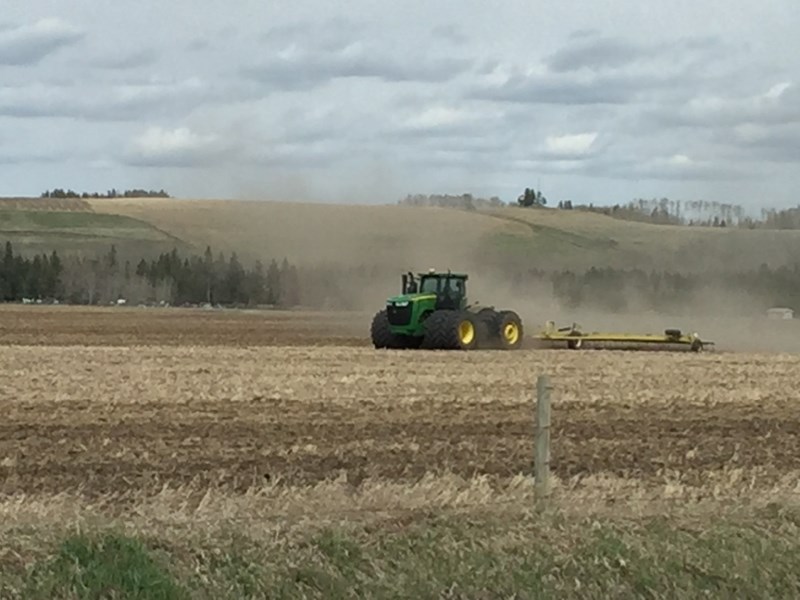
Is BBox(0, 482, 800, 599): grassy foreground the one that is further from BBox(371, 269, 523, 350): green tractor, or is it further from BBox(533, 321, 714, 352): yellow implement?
BBox(533, 321, 714, 352): yellow implement

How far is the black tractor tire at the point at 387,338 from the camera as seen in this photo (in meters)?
38.0

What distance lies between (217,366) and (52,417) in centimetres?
1028

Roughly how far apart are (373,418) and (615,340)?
20673 mm

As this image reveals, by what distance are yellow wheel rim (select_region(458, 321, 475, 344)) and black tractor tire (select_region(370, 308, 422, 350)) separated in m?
1.54

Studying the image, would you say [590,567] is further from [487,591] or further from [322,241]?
[322,241]

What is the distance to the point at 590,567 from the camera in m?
8.71

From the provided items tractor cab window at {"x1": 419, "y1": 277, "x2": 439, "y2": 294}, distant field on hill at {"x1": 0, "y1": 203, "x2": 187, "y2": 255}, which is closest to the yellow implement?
tractor cab window at {"x1": 419, "y1": 277, "x2": 439, "y2": 294}

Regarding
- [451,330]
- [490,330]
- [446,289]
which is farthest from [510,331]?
[451,330]

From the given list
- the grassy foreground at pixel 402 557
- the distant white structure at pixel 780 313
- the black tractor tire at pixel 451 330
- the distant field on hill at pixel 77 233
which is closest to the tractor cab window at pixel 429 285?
the black tractor tire at pixel 451 330

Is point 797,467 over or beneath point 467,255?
beneath

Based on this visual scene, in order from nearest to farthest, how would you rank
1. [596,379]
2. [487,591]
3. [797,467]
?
[487,591] → [797,467] → [596,379]

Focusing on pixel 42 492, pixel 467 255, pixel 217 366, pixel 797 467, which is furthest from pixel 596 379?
pixel 467 255

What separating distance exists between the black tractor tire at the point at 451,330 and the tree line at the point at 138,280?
57.4 meters

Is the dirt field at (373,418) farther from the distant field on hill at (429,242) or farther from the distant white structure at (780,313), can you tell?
the distant white structure at (780,313)
